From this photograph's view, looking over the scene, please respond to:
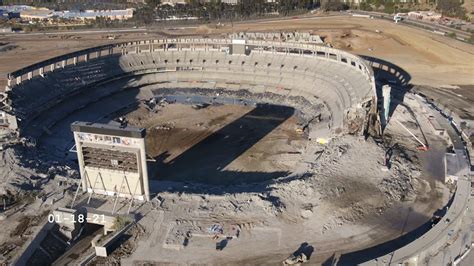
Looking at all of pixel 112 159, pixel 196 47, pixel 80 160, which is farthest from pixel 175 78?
pixel 112 159

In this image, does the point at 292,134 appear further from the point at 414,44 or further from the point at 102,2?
the point at 102,2

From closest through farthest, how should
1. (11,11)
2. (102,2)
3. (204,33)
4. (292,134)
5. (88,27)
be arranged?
(292,134)
(204,33)
(88,27)
(11,11)
(102,2)

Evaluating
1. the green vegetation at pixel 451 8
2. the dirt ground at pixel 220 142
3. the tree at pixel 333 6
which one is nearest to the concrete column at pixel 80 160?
the dirt ground at pixel 220 142

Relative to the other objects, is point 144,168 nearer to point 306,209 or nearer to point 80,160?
point 80,160

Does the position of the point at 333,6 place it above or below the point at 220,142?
above

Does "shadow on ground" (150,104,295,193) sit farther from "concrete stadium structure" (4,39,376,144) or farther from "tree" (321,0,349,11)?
"tree" (321,0,349,11)

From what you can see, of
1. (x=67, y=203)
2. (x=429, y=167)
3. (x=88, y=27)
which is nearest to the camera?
(x=67, y=203)

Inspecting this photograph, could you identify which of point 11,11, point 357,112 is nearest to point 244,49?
point 357,112

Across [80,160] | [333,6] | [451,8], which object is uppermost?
[333,6]

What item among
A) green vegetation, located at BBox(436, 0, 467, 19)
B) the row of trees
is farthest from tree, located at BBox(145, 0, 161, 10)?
green vegetation, located at BBox(436, 0, 467, 19)
